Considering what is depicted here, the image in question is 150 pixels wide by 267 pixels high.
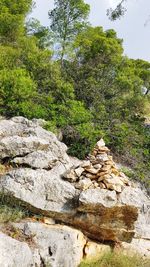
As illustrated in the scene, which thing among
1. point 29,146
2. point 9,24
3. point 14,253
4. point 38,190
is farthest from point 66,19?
point 14,253

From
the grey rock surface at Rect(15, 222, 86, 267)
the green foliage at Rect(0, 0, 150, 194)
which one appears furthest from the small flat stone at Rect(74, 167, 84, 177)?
the green foliage at Rect(0, 0, 150, 194)

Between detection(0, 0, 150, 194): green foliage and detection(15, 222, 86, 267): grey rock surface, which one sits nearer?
detection(15, 222, 86, 267): grey rock surface

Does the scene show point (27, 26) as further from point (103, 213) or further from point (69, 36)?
point (103, 213)

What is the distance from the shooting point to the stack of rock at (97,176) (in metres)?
8.49

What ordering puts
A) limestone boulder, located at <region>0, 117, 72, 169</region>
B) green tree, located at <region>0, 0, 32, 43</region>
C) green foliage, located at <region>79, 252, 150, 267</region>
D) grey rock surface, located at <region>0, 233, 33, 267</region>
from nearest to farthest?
grey rock surface, located at <region>0, 233, 33, 267</region> → green foliage, located at <region>79, 252, 150, 267</region> → limestone boulder, located at <region>0, 117, 72, 169</region> → green tree, located at <region>0, 0, 32, 43</region>

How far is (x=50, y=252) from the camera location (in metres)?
7.27

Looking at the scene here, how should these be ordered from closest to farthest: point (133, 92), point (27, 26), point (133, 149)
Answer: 1. point (133, 149)
2. point (133, 92)
3. point (27, 26)

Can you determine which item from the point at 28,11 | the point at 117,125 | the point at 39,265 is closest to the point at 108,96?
the point at 117,125

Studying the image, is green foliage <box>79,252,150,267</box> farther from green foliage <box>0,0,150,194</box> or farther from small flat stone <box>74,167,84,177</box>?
green foliage <box>0,0,150,194</box>

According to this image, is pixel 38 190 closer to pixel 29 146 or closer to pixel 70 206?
pixel 70 206

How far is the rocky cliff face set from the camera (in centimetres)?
741

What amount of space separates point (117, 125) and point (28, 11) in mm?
9075

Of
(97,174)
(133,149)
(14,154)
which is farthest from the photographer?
(133,149)

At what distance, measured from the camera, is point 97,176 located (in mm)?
8750
